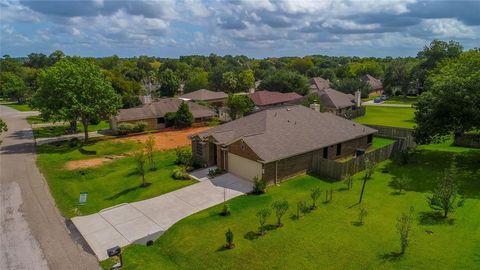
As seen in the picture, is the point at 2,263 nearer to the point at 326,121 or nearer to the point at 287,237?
the point at 287,237

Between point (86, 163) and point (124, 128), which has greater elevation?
point (124, 128)

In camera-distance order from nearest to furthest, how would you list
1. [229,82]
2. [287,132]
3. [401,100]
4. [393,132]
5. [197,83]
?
[287,132] → [393,132] → [401,100] → [229,82] → [197,83]

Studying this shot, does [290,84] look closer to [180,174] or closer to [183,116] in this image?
[183,116]

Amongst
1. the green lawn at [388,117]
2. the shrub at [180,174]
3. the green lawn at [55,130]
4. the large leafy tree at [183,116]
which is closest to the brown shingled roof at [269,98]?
the green lawn at [388,117]

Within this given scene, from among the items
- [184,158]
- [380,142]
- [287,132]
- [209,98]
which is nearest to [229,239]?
[287,132]

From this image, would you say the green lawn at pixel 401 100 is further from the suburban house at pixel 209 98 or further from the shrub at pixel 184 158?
the shrub at pixel 184 158

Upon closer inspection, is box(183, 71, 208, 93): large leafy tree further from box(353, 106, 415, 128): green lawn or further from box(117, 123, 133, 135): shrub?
box(117, 123, 133, 135): shrub
